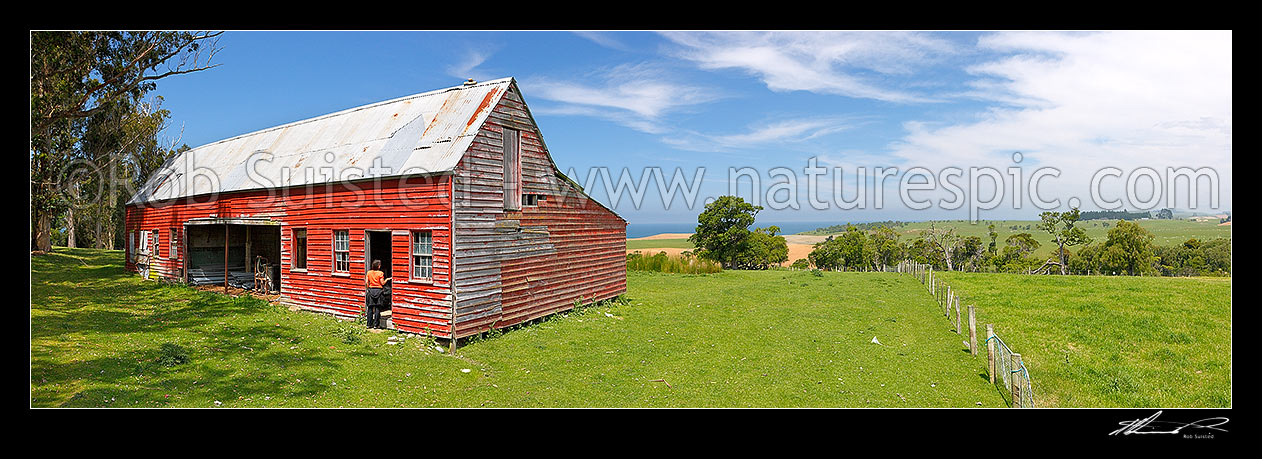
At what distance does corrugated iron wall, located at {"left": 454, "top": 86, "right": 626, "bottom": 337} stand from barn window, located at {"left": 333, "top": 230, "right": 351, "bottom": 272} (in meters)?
4.31

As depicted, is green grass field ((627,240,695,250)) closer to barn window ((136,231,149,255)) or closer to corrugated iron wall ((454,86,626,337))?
corrugated iron wall ((454,86,626,337))

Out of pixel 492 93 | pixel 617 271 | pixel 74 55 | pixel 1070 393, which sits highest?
pixel 74 55

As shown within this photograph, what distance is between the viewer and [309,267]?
17656 mm

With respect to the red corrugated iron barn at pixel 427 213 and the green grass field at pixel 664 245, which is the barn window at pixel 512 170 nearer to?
the red corrugated iron barn at pixel 427 213

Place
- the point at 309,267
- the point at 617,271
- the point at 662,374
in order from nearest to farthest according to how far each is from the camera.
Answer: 1. the point at 662,374
2. the point at 309,267
3. the point at 617,271

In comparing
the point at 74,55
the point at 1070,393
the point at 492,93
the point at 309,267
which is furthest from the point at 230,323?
the point at 1070,393

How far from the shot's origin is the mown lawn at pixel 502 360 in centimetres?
1049

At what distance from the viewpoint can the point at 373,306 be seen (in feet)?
51.2

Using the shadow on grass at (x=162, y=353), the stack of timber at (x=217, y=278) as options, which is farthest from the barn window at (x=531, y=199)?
the stack of timber at (x=217, y=278)

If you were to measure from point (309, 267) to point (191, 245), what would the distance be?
385 inches

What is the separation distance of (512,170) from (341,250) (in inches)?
216

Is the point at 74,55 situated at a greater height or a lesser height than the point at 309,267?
greater

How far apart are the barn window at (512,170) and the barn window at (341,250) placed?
4716 mm

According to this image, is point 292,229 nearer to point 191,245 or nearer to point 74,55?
point 191,245
